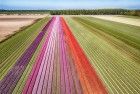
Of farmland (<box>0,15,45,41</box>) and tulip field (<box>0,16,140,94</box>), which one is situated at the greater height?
tulip field (<box>0,16,140,94</box>)

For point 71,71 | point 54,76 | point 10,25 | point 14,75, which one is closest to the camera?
point 54,76

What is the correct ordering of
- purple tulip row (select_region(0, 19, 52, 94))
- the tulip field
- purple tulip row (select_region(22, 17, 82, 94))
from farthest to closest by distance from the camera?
purple tulip row (select_region(0, 19, 52, 94)), the tulip field, purple tulip row (select_region(22, 17, 82, 94))

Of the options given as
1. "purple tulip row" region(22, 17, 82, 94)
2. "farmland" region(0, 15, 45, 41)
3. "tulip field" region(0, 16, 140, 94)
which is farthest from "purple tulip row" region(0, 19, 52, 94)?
"farmland" region(0, 15, 45, 41)

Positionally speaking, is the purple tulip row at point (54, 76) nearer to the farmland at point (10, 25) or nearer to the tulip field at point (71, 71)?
the tulip field at point (71, 71)

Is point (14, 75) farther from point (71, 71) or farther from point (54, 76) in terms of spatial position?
point (71, 71)

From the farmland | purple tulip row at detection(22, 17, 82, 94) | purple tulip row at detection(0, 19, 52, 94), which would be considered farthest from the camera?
the farmland

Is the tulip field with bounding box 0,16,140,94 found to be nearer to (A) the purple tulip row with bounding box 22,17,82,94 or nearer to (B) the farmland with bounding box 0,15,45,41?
(A) the purple tulip row with bounding box 22,17,82,94

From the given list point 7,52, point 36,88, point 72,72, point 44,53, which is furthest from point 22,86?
point 7,52

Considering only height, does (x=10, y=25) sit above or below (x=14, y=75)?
below

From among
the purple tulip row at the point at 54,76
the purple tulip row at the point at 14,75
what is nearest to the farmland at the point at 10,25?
the purple tulip row at the point at 14,75

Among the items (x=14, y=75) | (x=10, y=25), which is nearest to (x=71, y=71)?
(x=14, y=75)

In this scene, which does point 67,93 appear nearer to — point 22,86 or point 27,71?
point 22,86
